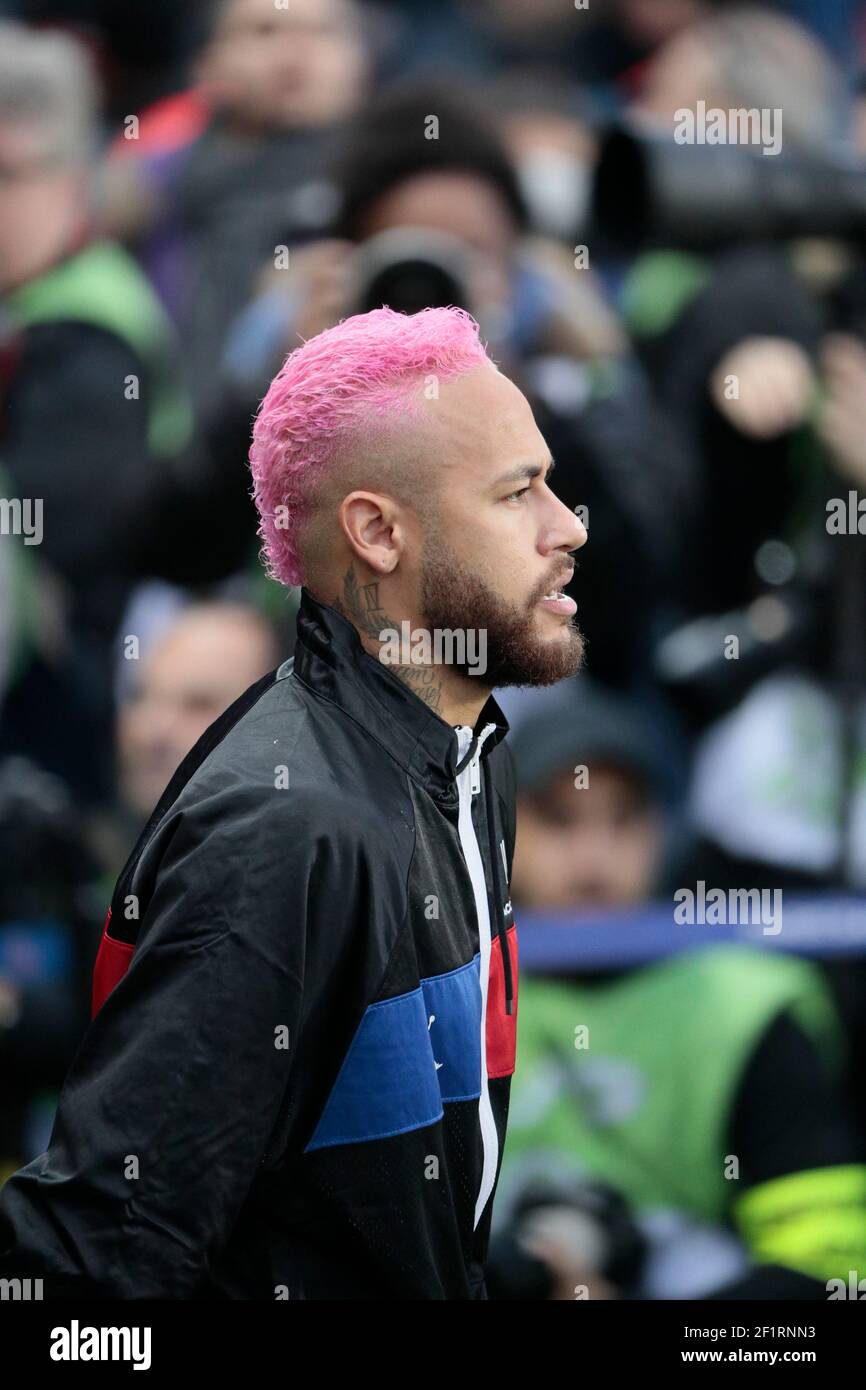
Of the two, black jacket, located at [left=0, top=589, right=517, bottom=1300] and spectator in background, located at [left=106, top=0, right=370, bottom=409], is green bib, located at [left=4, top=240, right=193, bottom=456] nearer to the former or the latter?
spectator in background, located at [left=106, top=0, right=370, bottom=409]

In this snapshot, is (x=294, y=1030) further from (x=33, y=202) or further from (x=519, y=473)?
(x=33, y=202)

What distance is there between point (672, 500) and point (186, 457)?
953 mm

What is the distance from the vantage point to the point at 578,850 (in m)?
3.45

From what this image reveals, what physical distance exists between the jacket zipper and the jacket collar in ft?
0.14

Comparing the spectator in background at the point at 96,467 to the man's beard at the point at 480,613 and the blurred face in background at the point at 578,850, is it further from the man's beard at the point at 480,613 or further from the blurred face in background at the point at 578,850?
the man's beard at the point at 480,613

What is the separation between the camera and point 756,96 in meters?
3.87

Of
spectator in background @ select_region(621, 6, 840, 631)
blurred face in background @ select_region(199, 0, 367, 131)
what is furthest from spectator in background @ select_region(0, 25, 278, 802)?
spectator in background @ select_region(621, 6, 840, 631)

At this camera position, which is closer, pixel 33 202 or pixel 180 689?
pixel 180 689

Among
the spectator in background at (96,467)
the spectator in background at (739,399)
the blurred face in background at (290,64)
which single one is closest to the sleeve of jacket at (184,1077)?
the spectator in background at (96,467)

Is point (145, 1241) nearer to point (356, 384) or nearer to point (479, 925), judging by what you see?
point (479, 925)

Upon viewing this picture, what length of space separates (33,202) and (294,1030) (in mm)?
2653

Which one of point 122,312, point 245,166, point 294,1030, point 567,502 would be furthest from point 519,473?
point 245,166

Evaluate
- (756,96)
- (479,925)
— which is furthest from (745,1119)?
(756,96)

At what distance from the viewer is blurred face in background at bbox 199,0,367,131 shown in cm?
379
